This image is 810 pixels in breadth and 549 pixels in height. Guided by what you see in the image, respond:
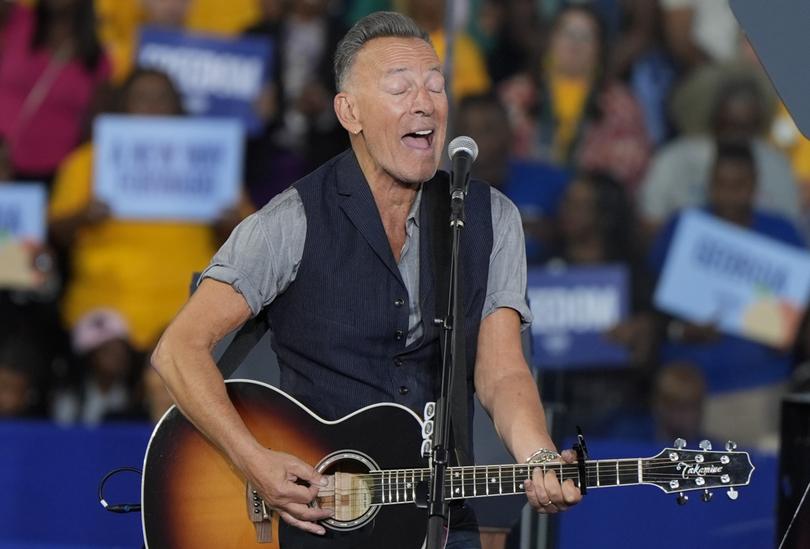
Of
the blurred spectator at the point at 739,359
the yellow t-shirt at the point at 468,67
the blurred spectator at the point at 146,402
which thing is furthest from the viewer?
the yellow t-shirt at the point at 468,67

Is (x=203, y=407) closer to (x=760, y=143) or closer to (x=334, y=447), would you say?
(x=334, y=447)

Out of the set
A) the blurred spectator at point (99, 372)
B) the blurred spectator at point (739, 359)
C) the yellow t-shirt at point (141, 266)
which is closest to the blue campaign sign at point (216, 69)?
the yellow t-shirt at point (141, 266)

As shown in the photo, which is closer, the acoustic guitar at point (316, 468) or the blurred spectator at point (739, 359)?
the acoustic guitar at point (316, 468)

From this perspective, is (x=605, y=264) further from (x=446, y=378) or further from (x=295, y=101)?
(x=446, y=378)

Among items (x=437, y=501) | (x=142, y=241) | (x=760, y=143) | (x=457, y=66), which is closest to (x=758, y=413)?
(x=760, y=143)

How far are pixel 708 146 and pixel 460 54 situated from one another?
4.63 ft

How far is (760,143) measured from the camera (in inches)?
328

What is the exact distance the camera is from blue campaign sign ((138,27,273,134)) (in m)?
8.48

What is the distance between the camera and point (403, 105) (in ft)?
14.7

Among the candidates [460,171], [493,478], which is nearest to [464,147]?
[460,171]

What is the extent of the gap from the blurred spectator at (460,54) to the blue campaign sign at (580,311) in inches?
42.5

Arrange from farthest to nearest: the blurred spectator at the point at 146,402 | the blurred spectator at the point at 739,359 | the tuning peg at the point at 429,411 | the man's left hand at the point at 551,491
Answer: the blurred spectator at the point at 739,359 → the blurred spectator at the point at 146,402 → the tuning peg at the point at 429,411 → the man's left hand at the point at 551,491

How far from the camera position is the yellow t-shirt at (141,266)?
823cm

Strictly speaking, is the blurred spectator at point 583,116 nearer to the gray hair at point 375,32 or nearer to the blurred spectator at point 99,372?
the blurred spectator at point 99,372
